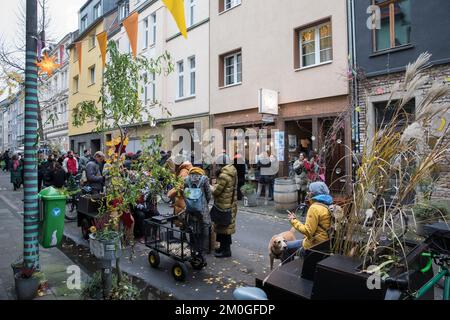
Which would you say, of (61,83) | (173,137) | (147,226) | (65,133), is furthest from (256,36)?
(61,83)

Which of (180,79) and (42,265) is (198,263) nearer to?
(42,265)

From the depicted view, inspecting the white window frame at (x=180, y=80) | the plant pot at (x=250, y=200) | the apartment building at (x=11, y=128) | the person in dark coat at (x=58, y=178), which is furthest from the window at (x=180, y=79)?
the apartment building at (x=11, y=128)

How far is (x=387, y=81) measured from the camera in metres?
9.93

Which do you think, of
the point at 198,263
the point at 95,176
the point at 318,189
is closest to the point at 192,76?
the point at 95,176

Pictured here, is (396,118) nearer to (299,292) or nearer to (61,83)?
(299,292)

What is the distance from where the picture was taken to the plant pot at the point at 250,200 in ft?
36.8

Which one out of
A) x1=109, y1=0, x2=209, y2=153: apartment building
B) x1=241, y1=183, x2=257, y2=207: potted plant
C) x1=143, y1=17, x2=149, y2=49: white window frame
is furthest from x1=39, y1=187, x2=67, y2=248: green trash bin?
x1=143, y1=17, x2=149, y2=49: white window frame

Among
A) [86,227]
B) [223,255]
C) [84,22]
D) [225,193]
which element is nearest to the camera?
[225,193]

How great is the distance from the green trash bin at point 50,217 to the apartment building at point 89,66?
2189 centimetres

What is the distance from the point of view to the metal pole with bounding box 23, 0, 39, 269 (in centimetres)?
394

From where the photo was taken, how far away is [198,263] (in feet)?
17.0

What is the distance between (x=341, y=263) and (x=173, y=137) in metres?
16.3

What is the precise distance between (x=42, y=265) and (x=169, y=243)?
194 cm

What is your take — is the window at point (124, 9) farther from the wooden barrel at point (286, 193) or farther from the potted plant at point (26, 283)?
the potted plant at point (26, 283)
